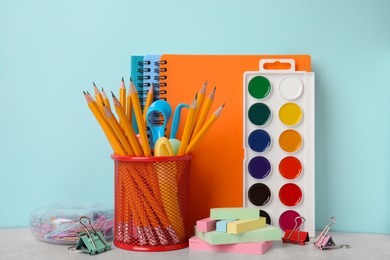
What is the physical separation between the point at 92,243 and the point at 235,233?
21 centimetres

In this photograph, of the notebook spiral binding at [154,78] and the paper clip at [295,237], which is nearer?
the paper clip at [295,237]

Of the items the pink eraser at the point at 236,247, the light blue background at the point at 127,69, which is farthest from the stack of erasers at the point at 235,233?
the light blue background at the point at 127,69

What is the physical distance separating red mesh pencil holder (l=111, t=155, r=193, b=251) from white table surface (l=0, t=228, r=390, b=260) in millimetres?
19

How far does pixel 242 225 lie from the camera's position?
761mm

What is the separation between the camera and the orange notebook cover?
94 cm

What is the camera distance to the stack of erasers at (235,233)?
2.51 ft

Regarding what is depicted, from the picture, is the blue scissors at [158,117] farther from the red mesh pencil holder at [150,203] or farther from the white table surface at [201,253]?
the white table surface at [201,253]

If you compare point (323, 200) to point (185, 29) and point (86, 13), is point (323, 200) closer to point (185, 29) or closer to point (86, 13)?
point (185, 29)

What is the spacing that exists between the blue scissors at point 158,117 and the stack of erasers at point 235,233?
0.16 meters

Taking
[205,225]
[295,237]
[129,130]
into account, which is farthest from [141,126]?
[295,237]

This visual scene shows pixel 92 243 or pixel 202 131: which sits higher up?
pixel 202 131

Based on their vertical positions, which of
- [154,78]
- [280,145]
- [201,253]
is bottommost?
[201,253]

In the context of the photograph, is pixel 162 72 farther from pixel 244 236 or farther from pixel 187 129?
pixel 244 236

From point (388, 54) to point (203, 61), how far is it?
1.10 feet
